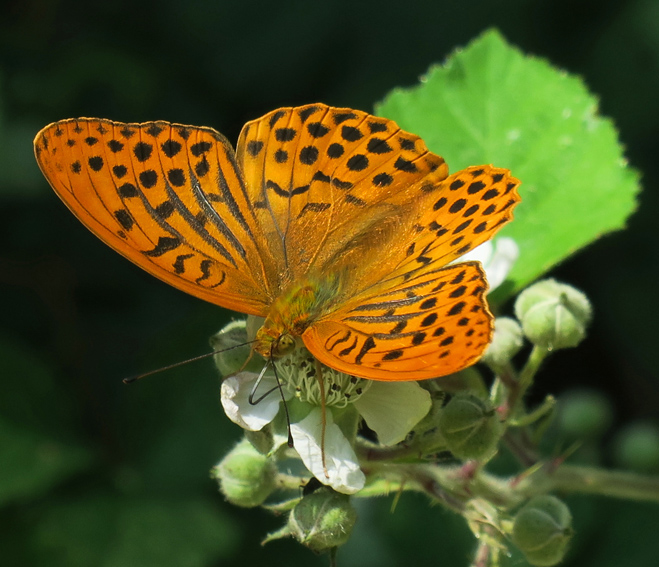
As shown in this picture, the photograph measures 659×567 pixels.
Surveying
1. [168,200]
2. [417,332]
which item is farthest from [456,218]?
[168,200]

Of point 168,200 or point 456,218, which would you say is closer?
point 456,218

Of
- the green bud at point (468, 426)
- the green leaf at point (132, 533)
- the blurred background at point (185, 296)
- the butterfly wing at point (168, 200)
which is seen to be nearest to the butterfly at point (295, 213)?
the butterfly wing at point (168, 200)

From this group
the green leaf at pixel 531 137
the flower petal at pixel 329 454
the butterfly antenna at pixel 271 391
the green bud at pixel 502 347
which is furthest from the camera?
the green leaf at pixel 531 137

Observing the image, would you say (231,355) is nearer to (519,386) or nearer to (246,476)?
(246,476)

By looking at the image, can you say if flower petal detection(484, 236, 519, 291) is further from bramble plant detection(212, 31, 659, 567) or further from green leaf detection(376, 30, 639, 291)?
green leaf detection(376, 30, 639, 291)

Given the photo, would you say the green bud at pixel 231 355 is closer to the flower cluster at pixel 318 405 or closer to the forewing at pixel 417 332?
the flower cluster at pixel 318 405

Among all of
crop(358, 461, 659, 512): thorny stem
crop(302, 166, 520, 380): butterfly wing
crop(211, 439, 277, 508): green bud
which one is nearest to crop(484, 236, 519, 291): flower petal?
crop(302, 166, 520, 380): butterfly wing
